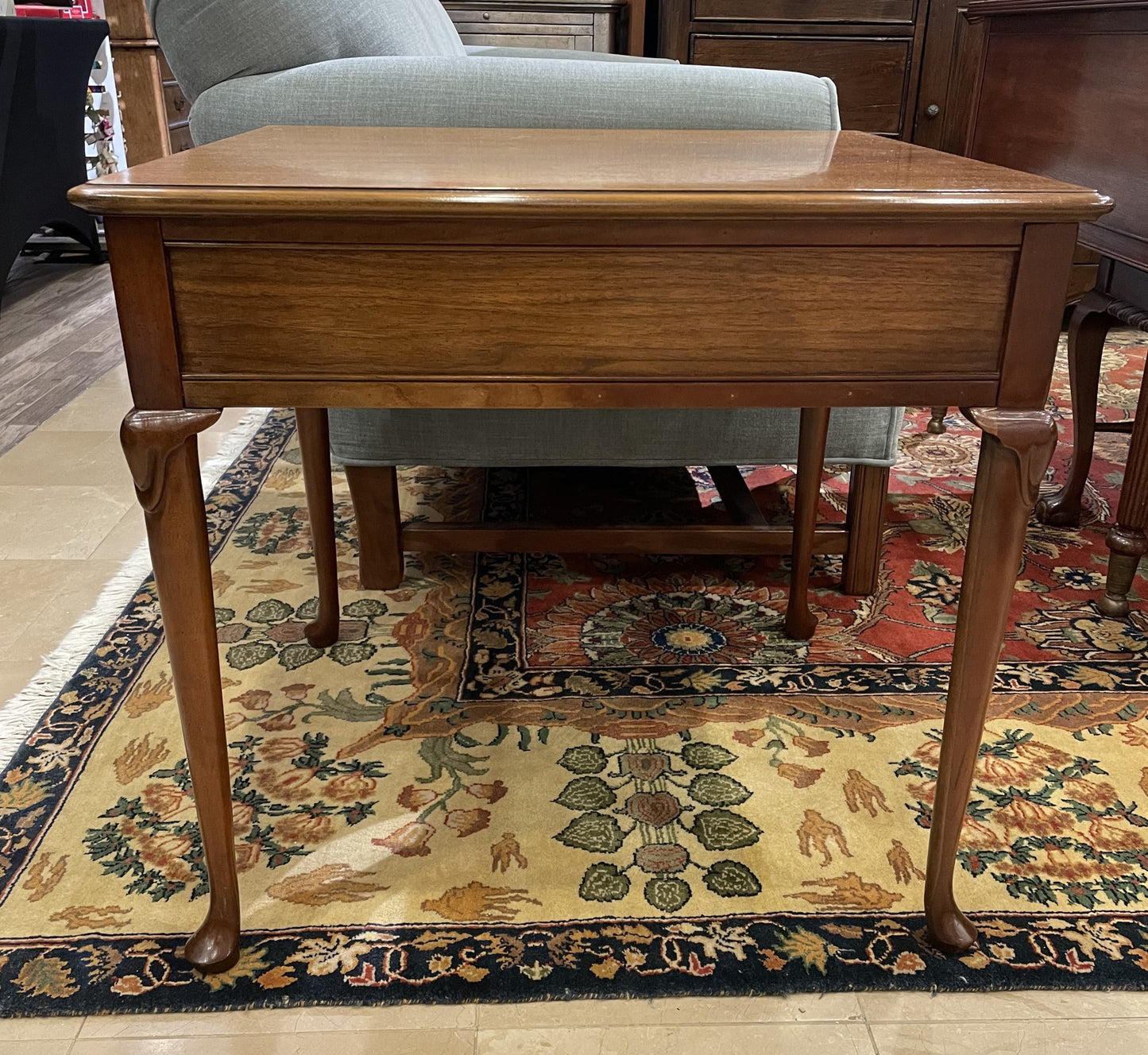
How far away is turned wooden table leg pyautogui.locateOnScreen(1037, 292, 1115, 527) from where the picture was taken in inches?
73.0

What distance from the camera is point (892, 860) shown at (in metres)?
1.13

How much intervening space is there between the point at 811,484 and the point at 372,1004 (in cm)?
89

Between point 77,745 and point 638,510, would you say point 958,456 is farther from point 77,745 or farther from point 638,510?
point 77,745

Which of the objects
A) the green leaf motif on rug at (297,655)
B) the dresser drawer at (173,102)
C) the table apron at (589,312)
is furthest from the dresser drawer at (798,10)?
the table apron at (589,312)

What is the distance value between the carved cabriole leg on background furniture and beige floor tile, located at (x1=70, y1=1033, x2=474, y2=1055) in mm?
482

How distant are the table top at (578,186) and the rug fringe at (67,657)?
681 millimetres

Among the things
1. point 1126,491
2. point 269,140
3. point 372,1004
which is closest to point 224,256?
point 269,140

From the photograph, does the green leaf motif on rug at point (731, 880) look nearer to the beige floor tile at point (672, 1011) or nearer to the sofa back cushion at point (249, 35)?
the beige floor tile at point (672, 1011)

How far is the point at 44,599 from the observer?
1688 mm

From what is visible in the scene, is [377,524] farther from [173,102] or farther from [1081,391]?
[173,102]

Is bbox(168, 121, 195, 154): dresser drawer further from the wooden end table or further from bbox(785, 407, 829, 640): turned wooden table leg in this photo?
the wooden end table

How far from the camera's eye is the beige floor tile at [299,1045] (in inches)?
35.8

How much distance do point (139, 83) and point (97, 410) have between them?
1145 mm

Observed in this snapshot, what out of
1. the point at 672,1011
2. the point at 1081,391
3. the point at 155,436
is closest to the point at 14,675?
the point at 155,436
